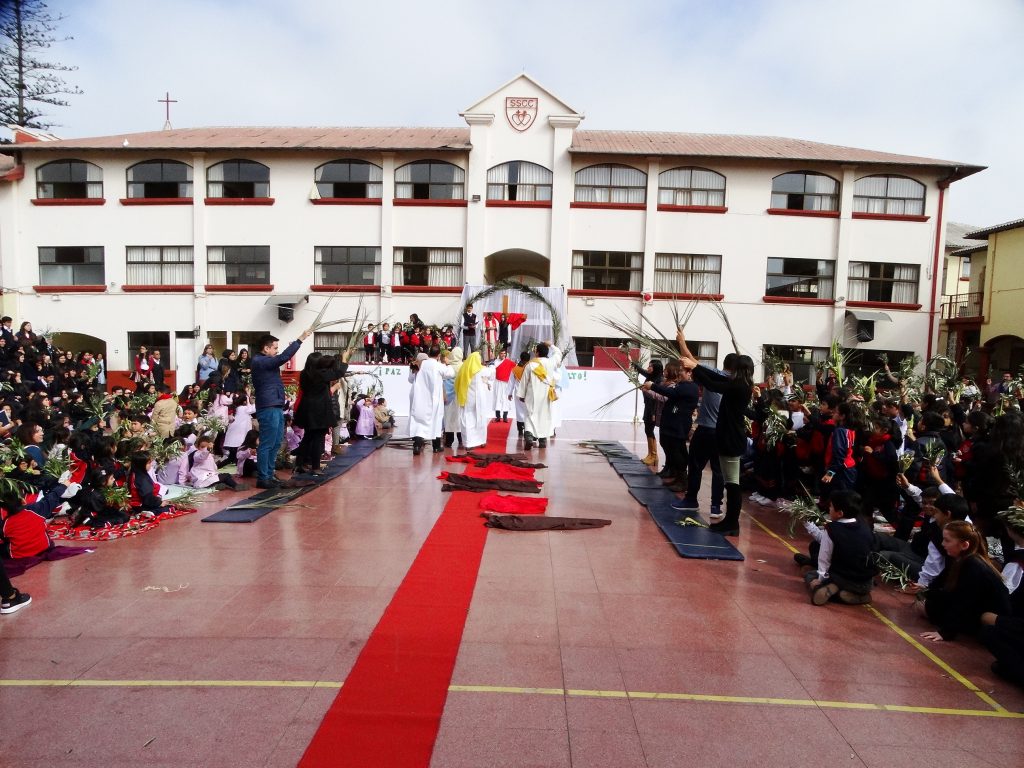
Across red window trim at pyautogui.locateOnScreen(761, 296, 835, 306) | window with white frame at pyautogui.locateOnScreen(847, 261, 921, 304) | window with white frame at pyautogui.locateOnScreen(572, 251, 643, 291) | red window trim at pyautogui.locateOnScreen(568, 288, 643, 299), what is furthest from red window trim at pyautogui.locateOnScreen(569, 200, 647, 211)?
window with white frame at pyautogui.locateOnScreen(847, 261, 921, 304)

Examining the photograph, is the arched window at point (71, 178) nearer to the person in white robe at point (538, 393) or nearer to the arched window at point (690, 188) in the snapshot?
the person in white robe at point (538, 393)

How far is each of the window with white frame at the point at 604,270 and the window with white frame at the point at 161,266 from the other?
12.8m

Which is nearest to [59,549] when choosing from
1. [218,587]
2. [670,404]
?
[218,587]

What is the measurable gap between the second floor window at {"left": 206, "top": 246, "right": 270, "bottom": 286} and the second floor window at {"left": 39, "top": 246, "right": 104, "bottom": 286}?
12.3ft

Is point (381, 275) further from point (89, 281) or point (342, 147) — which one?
point (89, 281)

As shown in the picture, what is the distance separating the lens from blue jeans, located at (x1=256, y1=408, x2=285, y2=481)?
8.12 m

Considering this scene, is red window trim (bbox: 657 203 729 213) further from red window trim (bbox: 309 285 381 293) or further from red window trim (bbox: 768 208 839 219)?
red window trim (bbox: 309 285 381 293)

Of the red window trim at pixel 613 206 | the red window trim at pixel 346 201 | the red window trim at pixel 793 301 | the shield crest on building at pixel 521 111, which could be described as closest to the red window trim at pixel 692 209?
the red window trim at pixel 613 206

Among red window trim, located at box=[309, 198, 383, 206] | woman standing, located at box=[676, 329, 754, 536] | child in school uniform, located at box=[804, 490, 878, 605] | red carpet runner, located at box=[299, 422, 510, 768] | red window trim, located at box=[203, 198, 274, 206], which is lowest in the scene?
red carpet runner, located at box=[299, 422, 510, 768]

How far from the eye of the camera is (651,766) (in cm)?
291

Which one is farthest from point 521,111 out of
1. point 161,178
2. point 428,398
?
point 428,398

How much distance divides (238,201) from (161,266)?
11.1ft

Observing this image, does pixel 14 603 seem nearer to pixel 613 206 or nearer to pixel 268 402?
pixel 268 402

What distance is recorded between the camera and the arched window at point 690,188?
847 inches
